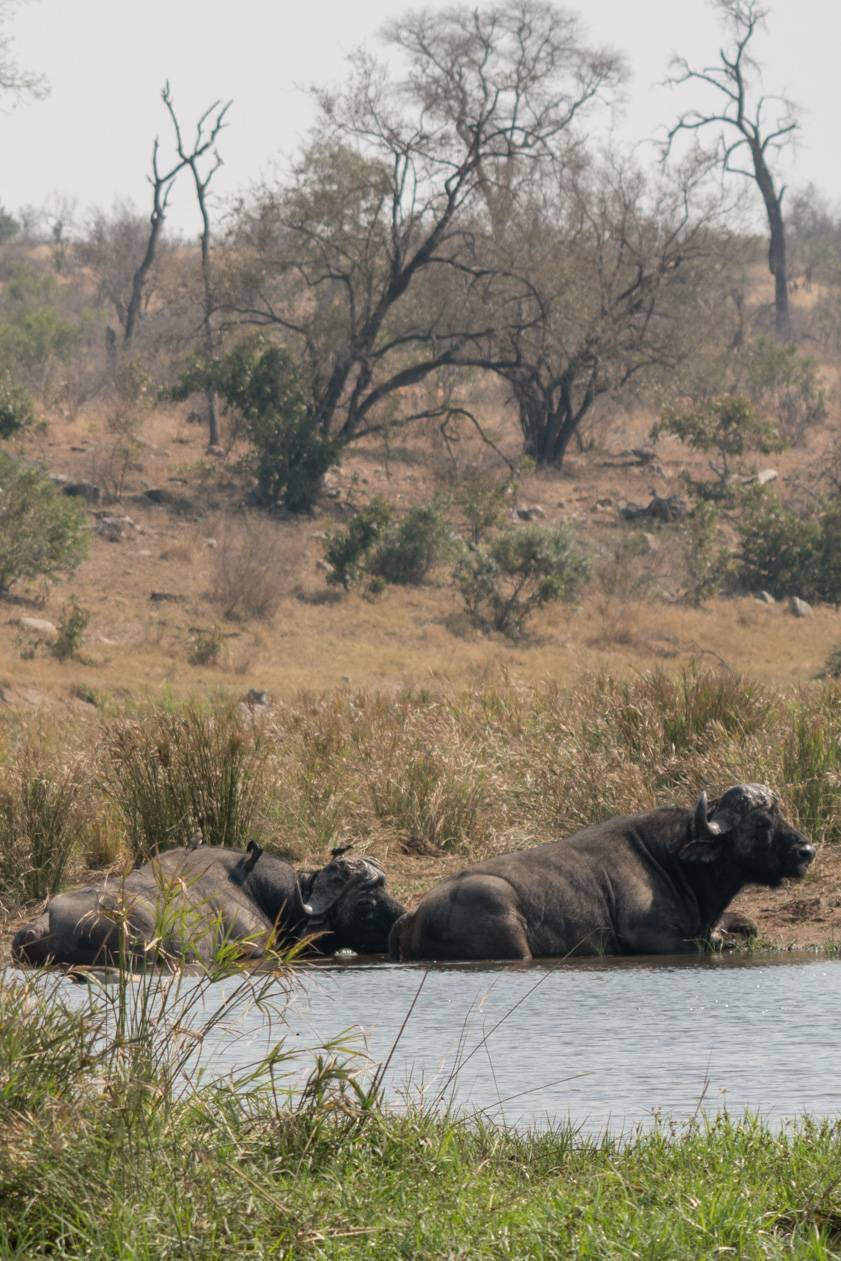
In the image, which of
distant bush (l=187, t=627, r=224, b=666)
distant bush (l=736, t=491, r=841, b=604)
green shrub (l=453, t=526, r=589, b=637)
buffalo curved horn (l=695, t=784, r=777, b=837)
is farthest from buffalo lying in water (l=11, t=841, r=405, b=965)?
distant bush (l=736, t=491, r=841, b=604)

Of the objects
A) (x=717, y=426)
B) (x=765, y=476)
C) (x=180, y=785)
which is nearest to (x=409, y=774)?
(x=180, y=785)

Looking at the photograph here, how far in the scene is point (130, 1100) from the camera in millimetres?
4434

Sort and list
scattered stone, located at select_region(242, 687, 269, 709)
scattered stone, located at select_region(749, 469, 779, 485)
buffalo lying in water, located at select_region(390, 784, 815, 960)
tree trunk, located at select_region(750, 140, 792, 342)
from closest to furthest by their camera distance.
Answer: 1. buffalo lying in water, located at select_region(390, 784, 815, 960)
2. scattered stone, located at select_region(242, 687, 269, 709)
3. scattered stone, located at select_region(749, 469, 779, 485)
4. tree trunk, located at select_region(750, 140, 792, 342)

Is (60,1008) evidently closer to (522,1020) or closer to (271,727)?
(522,1020)

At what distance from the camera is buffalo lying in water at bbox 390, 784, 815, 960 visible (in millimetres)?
9266

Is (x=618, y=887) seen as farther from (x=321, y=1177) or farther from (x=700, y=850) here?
(x=321, y=1177)

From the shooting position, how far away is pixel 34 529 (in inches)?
1104

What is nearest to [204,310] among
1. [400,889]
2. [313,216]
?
[313,216]

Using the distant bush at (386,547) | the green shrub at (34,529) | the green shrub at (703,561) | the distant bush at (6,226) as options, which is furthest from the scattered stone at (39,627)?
the distant bush at (6,226)

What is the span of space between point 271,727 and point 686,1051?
7.82 meters

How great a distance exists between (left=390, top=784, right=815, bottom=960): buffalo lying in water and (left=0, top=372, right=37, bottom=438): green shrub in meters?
25.7

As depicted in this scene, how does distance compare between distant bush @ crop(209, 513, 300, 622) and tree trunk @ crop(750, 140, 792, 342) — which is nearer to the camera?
distant bush @ crop(209, 513, 300, 622)

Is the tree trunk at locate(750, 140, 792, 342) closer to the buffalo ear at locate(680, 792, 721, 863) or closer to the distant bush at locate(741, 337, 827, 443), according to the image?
the distant bush at locate(741, 337, 827, 443)

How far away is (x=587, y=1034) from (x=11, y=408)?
28402mm
